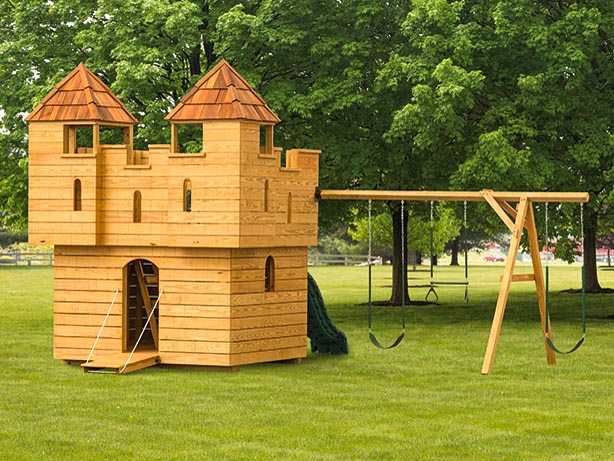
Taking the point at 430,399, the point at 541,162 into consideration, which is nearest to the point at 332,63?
the point at 541,162

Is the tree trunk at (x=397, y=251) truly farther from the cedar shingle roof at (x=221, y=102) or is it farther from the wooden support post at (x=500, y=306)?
the wooden support post at (x=500, y=306)

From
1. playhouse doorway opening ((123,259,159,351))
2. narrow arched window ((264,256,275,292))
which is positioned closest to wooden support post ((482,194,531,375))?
narrow arched window ((264,256,275,292))

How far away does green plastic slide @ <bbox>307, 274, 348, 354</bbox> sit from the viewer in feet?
68.4

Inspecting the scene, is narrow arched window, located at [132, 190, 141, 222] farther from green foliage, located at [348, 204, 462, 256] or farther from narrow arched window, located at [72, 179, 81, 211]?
green foliage, located at [348, 204, 462, 256]

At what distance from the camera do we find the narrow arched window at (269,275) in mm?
19562

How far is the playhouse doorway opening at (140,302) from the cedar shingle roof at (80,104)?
8.23 feet

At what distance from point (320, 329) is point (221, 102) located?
4.56 meters

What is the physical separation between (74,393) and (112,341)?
3.15 m

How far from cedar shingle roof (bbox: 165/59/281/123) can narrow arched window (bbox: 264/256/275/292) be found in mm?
2324

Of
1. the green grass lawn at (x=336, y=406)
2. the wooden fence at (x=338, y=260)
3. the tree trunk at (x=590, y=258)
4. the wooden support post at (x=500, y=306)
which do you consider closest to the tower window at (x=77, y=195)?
the green grass lawn at (x=336, y=406)

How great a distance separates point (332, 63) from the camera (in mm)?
28188

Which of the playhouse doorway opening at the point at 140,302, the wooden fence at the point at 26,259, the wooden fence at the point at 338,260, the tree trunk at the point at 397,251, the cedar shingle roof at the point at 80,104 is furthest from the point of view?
the wooden fence at the point at 338,260

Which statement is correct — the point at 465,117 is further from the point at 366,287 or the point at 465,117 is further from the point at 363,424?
the point at 366,287

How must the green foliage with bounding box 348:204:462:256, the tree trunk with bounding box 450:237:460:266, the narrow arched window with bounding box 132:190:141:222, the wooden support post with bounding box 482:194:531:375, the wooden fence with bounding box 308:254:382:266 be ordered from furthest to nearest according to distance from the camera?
the tree trunk with bounding box 450:237:460:266, the wooden fence with bounding box 308:254:382:266, the green foliage with bounding box 348:204:462:256, the narrow arched window with bounding box 132:190:141:222, the wooden support post with bounding box 482:194:531:375
